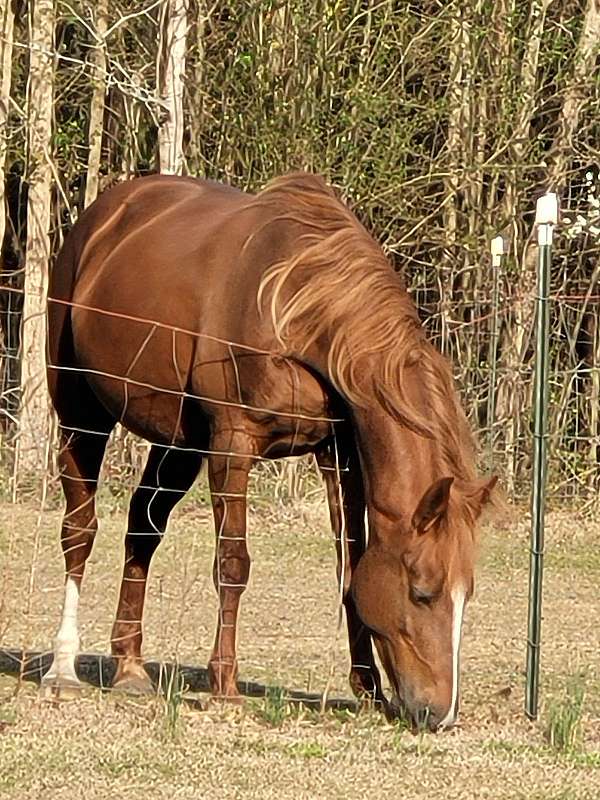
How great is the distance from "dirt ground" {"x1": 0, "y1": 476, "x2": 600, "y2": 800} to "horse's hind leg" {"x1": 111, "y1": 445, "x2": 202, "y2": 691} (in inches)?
6.0

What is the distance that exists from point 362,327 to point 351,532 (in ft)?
2.60

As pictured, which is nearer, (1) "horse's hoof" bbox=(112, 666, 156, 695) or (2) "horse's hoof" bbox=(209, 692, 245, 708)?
(2) "horse's hoof" bbox=(209, 692, 245, 708)

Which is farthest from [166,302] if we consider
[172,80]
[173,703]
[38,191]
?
[38,191]

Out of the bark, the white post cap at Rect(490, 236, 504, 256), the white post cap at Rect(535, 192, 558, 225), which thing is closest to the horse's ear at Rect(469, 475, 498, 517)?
the white post cap at Rect(535, 192, 558, 225)

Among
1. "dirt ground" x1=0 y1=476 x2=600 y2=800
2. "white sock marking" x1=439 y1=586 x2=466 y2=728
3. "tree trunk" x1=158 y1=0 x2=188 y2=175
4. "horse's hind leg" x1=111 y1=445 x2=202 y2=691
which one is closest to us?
"dirt ground" x1=0 y1=476 x2=600 y2=800

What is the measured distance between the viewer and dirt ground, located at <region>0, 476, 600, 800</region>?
4613 mm

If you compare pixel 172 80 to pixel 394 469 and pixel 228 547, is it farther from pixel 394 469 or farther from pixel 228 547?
pixel 394 469

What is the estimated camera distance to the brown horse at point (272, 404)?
17.1 ft

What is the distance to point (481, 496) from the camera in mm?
5273

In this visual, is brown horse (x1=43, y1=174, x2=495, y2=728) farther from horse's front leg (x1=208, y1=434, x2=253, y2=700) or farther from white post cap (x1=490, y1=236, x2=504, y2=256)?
white post cap (x1=490, y1=236, x2=504, y2=256)

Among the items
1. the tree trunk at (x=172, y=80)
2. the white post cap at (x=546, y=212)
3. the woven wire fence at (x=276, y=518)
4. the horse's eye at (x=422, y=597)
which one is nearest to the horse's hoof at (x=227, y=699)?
the woven wire fence at (x=276, y=518)

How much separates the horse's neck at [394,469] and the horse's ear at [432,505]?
72mm

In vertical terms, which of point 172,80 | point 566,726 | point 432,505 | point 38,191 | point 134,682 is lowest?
point 134,682

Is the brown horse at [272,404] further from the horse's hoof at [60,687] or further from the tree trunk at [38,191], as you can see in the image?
the tree trunk at [38,191]
